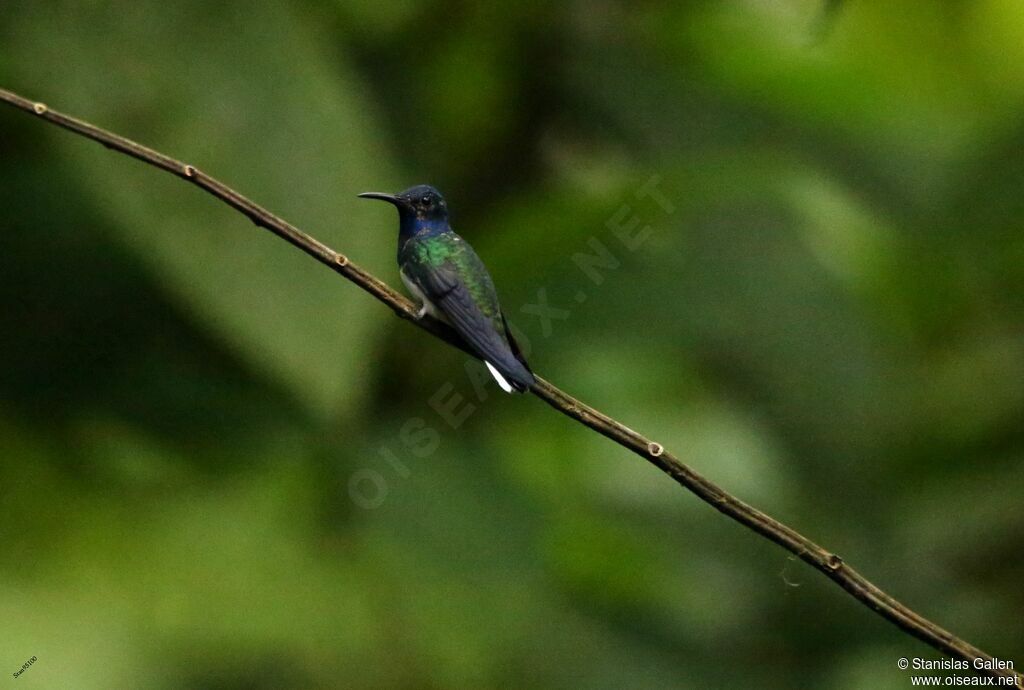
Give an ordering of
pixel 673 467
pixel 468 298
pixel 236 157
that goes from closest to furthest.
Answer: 1. pixel 673 467
2. pixel 236 157
3. pixel 468 298

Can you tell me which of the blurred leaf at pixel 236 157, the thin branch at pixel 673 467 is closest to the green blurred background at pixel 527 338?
the blurred leaf at pixel 236 157

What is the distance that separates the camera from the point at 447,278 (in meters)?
0.97

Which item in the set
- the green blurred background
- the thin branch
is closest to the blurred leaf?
the green blurred background

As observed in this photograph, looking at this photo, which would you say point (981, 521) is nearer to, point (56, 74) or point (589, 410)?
point (589, 410)

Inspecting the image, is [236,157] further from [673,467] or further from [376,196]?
[673,467]

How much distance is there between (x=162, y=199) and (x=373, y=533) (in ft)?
1.19

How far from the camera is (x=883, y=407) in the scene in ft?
3.29

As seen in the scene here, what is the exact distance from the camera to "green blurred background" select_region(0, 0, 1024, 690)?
2.70 feet

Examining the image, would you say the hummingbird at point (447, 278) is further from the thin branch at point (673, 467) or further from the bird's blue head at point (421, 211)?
the thin branch at point (673, 467)

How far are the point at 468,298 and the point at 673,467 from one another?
0.40 metres

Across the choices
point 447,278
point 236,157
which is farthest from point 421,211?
point 236,157

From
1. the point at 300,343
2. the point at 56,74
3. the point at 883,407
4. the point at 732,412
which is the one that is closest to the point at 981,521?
the point at 883,407

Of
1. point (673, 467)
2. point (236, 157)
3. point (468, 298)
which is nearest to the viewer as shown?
point (673, 467)

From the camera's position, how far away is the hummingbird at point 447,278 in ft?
2.85
